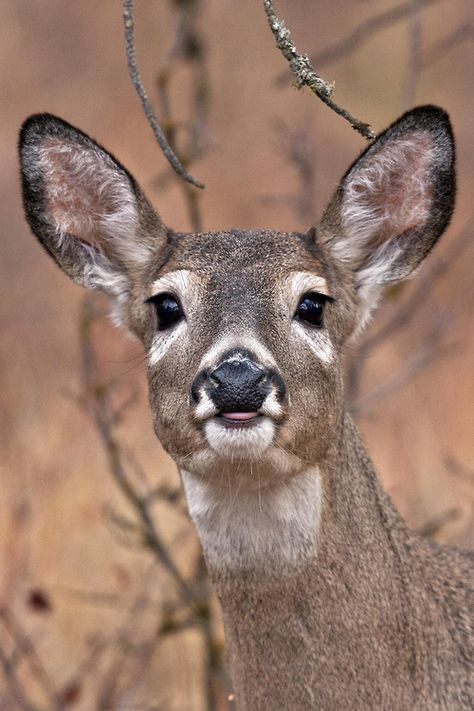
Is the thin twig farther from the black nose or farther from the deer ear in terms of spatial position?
the black nose

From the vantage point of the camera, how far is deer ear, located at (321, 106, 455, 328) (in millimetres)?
5531

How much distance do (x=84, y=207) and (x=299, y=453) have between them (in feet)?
5.45

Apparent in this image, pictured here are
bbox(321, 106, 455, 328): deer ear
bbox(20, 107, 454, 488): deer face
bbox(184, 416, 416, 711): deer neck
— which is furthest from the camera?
bbox(321, 106, 455, 328): deer ear

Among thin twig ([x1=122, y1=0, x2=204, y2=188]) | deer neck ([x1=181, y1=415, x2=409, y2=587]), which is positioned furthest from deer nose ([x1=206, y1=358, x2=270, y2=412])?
thin twig ([x1=122, y1=0, x2=204, y2=188])

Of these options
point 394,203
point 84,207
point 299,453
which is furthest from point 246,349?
point 84,207

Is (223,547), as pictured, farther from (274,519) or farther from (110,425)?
(110,425)

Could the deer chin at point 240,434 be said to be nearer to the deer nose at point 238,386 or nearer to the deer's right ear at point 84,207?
the deer nose at point 238,386

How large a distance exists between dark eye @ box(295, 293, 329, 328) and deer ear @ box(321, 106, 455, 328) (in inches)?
17.1

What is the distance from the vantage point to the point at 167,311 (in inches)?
210

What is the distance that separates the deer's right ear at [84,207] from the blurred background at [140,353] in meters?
0.50

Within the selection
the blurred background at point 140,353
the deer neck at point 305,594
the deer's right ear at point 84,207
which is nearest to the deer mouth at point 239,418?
the deer neck at point 305,594

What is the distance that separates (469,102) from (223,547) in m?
13.4

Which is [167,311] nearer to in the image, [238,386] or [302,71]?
[238,386]

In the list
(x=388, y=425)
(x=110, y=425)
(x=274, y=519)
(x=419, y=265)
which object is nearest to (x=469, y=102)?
(x=388, y=425)
